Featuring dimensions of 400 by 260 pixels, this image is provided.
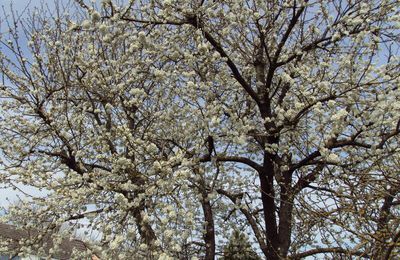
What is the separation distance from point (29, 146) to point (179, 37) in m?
3.93

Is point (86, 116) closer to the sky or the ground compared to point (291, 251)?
closer to the sky

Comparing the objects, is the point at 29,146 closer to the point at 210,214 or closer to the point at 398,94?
the point at 210,214

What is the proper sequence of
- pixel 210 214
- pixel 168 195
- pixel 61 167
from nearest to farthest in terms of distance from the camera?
pixel 168 195, pixel 210 214, pixel 61 167

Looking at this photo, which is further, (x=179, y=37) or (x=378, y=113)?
(x=179, y=37)

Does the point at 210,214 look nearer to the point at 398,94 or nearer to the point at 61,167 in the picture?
the point at 61,167

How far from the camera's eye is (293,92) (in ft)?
25.8

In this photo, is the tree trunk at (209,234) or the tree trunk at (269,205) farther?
the tree trunk at (209,234)

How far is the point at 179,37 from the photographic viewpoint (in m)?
7.22

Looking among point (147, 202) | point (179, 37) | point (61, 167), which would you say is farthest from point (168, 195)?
point (61, 167)

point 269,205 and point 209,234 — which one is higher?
point 269,205

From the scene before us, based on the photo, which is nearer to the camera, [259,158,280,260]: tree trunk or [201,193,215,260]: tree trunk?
[259,158,280,260]: tree trunk

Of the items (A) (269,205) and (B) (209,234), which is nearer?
(A) (269,205)

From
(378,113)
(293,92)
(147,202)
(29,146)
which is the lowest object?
(147,202)

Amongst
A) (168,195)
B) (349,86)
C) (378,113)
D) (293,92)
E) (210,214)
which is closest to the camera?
(168,195)
